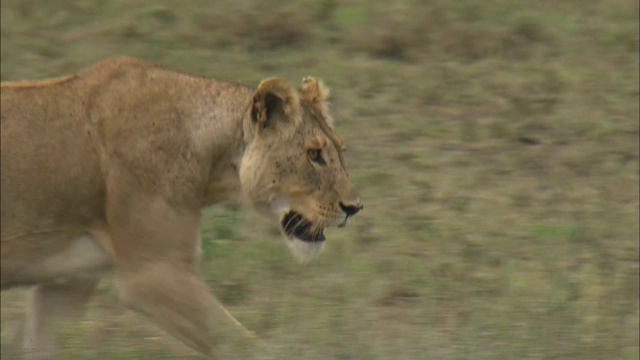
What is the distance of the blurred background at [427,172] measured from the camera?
20.4ft

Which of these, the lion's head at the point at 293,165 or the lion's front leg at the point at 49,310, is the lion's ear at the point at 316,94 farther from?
the lion's front leg at the point at 49,310

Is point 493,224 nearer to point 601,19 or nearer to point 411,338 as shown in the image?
point 411,338

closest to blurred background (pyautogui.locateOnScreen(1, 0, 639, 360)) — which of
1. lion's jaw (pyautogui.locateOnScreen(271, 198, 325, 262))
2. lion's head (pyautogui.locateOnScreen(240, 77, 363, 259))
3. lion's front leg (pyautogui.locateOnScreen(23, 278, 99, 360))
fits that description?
lion's front leg (pyautogui.locateOnScreen(23, 278, 99, 360))

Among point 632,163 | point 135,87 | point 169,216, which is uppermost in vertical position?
point 135,87

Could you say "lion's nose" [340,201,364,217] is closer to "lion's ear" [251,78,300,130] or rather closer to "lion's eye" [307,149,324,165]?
"lion's eye" [307,149,324,165]

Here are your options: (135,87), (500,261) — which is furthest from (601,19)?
(135,87)

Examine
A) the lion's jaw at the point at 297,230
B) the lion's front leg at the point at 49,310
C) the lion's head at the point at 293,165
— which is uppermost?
the lion's head at the point at 293,165

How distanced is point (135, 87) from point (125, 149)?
258 millimetres

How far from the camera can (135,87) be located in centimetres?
529

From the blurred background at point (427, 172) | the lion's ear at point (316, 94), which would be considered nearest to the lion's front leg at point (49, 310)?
the blurred background at point (427, 172)

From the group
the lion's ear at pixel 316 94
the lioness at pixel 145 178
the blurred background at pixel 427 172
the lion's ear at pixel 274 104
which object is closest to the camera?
the lioness at pixel 145 178

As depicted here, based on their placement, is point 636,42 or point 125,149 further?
point 636,42

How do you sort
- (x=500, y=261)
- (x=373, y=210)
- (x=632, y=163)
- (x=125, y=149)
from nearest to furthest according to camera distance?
(x=125, y=149) < (x=500, y=261) < (x=373, y=210) < (x=632, y=163)

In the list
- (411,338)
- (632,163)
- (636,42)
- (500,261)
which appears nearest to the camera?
(411,338)
